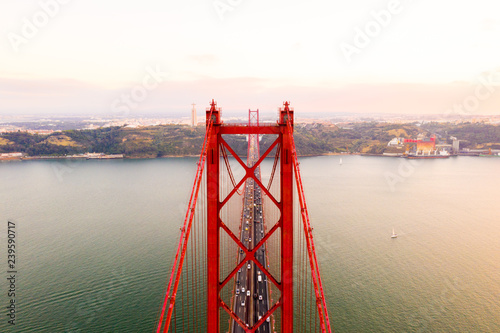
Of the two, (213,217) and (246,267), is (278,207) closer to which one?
(213,217)

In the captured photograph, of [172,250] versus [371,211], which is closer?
[172,250]

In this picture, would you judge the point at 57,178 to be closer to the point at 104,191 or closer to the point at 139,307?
the point at 104,191

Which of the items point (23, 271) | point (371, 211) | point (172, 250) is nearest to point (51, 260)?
point (23, 271)

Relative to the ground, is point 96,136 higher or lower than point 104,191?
higher

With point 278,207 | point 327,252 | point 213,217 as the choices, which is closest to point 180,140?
point 327,252

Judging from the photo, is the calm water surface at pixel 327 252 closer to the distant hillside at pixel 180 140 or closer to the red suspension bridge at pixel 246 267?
the red suspension bridge at pixel 246 267

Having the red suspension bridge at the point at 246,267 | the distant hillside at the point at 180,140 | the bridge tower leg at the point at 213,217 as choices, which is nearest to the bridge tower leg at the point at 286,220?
the red suspension bridge at the point at 246,267

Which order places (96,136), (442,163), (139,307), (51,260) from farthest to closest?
(96,136) < (442,163) < (51,260) < (139,307)
